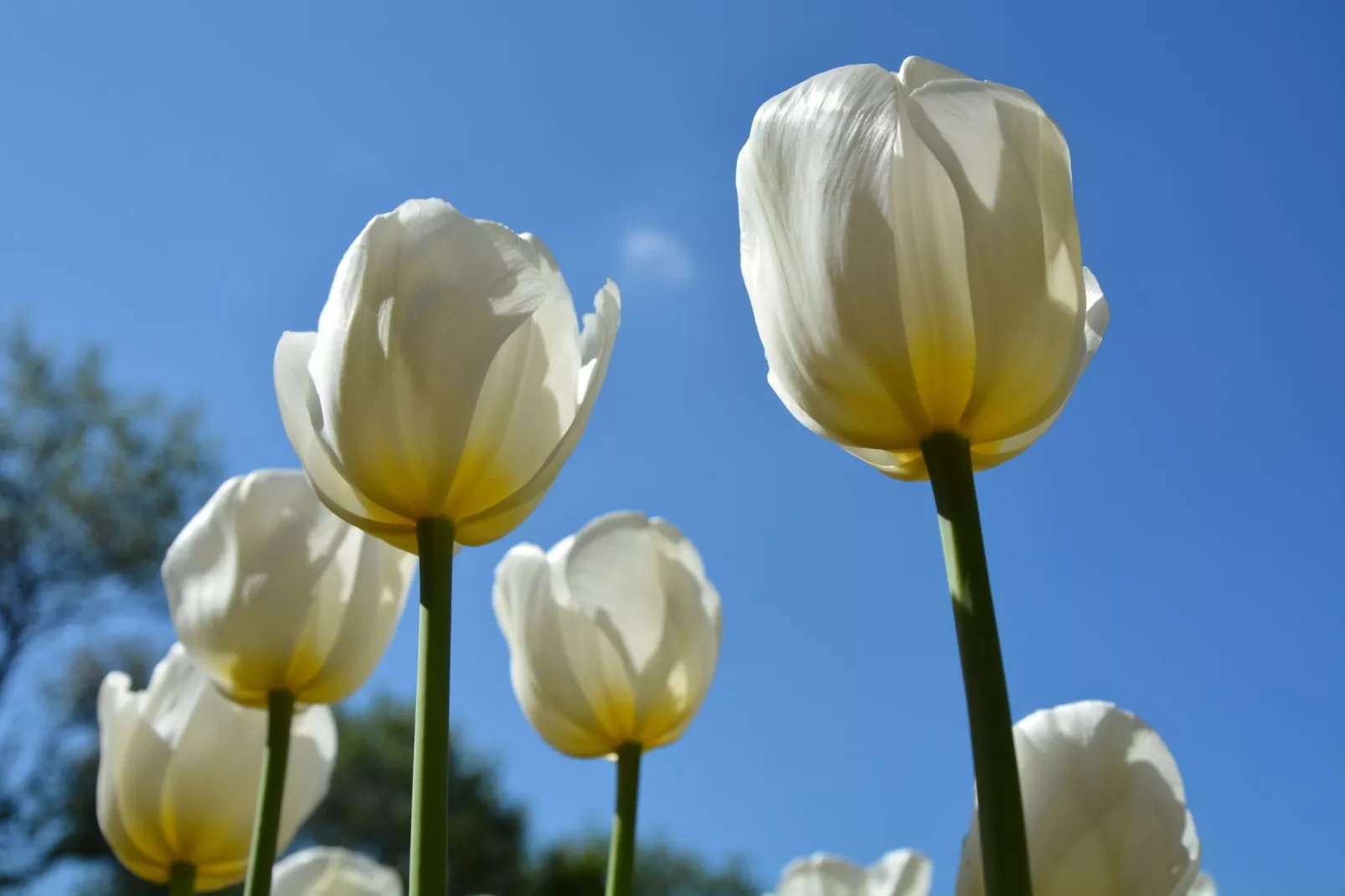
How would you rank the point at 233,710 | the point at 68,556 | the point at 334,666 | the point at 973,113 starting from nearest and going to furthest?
the point at 973,113, the point at 334,666, the point at 233,710, the point at 68,556

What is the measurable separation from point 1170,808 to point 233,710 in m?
0.53

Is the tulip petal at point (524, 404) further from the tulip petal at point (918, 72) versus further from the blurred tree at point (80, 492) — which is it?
the blurred tree at point (80, 492)

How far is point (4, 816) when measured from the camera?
5738 millimetres

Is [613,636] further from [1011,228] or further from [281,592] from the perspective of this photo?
[1011,228]

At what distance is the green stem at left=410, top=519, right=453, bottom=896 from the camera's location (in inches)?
13.4

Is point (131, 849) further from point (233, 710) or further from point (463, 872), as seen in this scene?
point (463, 872)

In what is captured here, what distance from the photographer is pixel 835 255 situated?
→ 0.31 metres

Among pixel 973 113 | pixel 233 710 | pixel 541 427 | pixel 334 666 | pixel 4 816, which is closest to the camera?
pixel 973 113

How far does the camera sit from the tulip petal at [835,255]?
315mm

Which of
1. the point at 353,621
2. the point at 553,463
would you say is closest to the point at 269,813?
the point at 353,621

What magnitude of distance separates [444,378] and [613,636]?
0.76ft

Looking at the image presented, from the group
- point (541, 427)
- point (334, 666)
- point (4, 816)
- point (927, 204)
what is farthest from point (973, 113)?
point (4, 816)

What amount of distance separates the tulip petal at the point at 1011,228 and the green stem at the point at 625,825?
0.28m

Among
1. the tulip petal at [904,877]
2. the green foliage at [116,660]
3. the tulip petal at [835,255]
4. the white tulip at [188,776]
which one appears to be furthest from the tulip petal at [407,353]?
the green foliage at [116,660]
